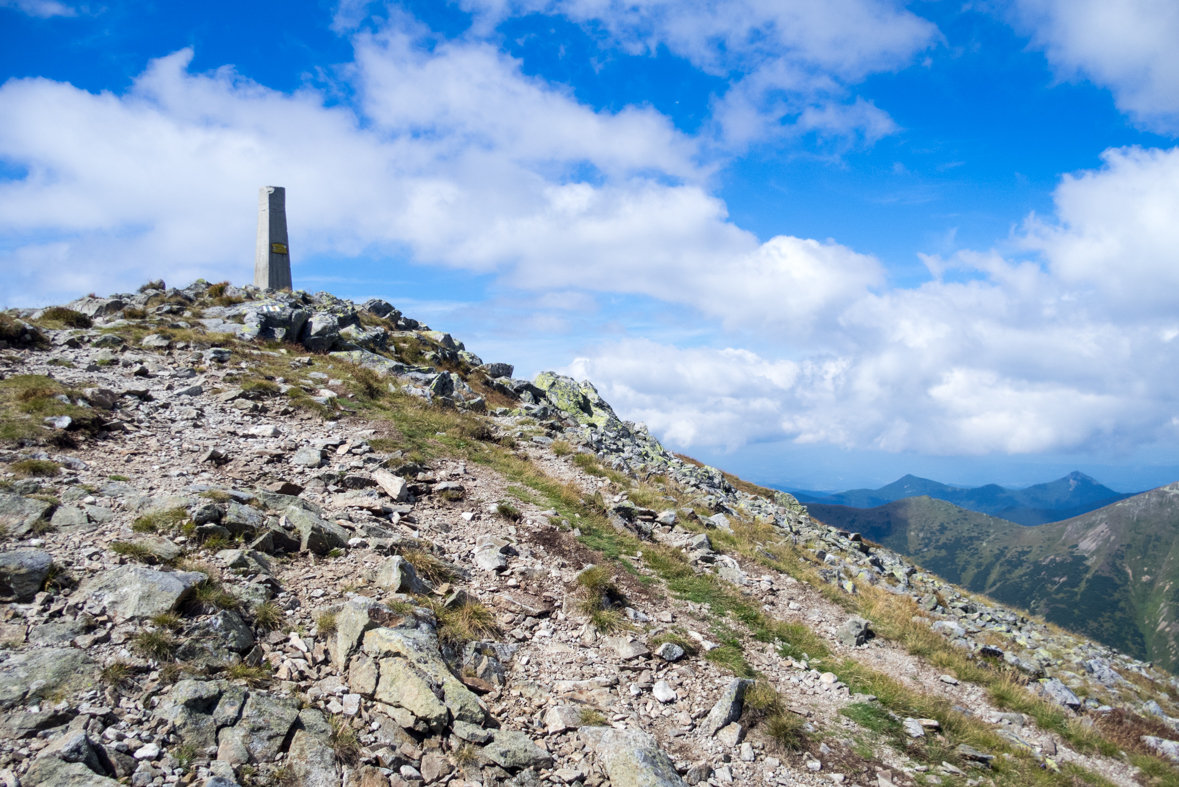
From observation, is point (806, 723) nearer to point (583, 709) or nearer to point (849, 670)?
point (849, 670)

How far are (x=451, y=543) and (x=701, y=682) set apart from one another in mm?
6248

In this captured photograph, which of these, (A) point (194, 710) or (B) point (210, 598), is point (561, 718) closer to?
(A) point (194, 710)

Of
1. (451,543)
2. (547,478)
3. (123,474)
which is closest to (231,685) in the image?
(451,543)

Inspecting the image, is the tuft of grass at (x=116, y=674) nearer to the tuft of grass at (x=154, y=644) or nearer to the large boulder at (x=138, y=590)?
the tuft of grass at (x=154, y=644)

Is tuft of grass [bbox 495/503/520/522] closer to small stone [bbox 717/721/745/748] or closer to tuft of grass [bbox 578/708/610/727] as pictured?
tuft of grass [bbox 578/708/610/727]

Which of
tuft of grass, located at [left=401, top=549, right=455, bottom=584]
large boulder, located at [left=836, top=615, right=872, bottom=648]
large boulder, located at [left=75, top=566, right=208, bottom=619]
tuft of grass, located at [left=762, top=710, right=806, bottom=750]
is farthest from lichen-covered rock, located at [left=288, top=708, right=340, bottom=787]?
large boulder, located at [left=836, top=615, right=872, bottom=648]

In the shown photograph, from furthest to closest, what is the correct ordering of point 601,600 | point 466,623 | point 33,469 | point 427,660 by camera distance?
point 601,600
point 33,469
point 466,623
point 427,660

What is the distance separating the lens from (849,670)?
38.1 feet

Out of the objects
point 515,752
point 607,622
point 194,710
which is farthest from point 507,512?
point 194,710

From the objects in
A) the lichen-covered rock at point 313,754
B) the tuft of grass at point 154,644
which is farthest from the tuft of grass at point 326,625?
the tuft of grass at point 154,644

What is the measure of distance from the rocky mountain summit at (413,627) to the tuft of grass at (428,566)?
0.06 meters

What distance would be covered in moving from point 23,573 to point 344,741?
4.87 metres

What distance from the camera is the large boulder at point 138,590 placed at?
7125mm

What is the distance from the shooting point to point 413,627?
8.36 metres
